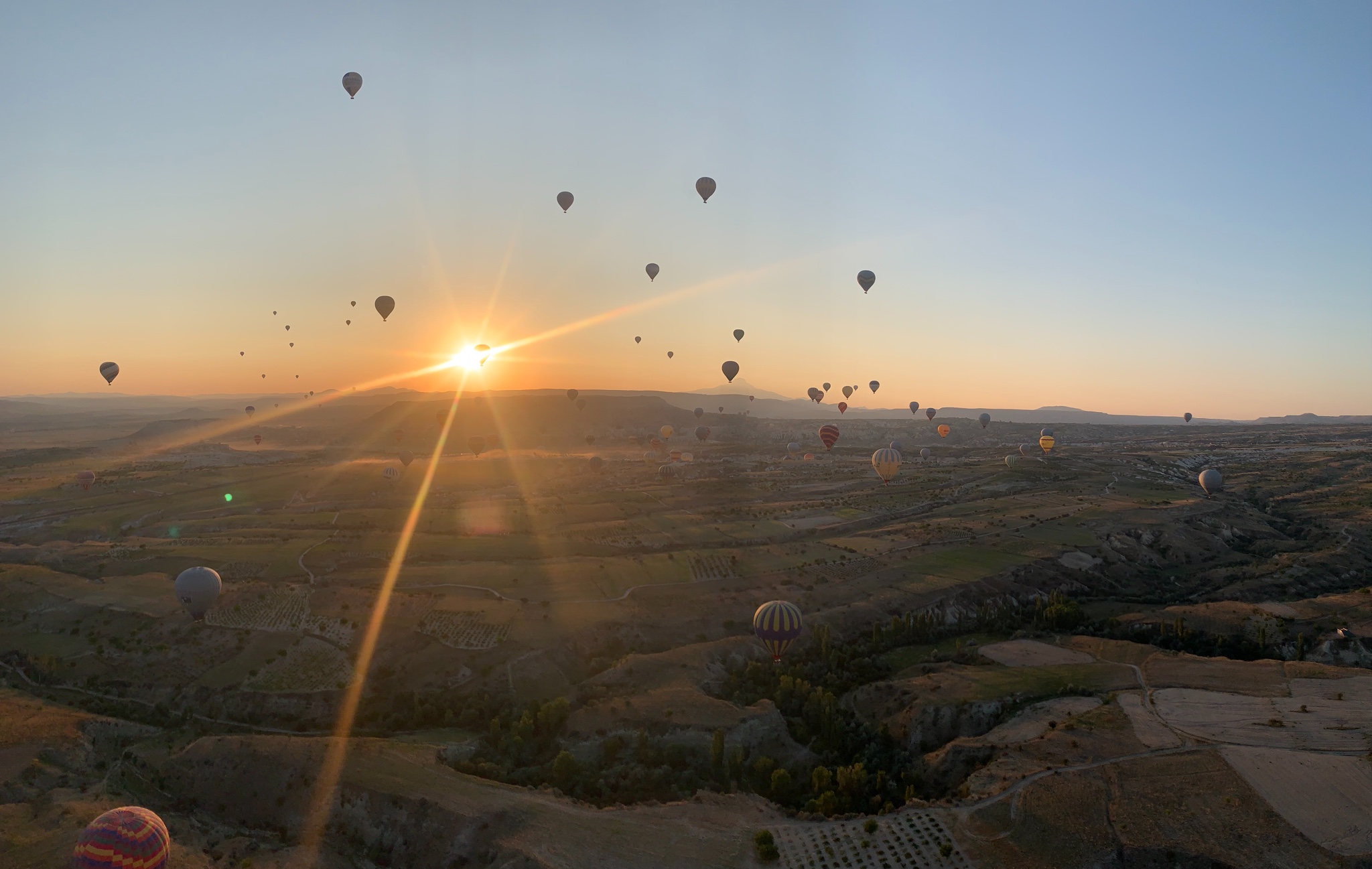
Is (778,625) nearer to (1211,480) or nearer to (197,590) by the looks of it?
(197,590)

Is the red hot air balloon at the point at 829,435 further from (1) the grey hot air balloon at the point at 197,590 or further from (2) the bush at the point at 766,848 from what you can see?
(1) the grey hot air balloon at the point at 197,590

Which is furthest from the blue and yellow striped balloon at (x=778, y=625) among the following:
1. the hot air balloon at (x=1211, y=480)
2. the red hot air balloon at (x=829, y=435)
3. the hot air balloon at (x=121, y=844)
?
the hot air balloon at (x=1211, y=480)

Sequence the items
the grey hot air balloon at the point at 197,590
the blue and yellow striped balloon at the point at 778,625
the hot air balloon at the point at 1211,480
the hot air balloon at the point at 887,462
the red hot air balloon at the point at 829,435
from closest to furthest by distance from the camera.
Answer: the blue and yellow striped balloon at the point at 778,625 < the grey hot air balloon at the point at 197,590 < the hot air balloon at the point at 887,462 < the hot air balloon at the point at 1211,480 < the red hot air balloon at the point at 829,435

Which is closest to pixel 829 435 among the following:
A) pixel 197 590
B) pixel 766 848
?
pixel 766 848

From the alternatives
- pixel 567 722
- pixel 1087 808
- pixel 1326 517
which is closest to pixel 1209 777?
pixel 1087 808

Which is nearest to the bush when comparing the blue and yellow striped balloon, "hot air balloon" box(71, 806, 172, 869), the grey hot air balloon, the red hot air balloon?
the blue and yellow striped balloon

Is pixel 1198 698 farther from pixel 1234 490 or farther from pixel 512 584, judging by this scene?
pixel 1234 490
